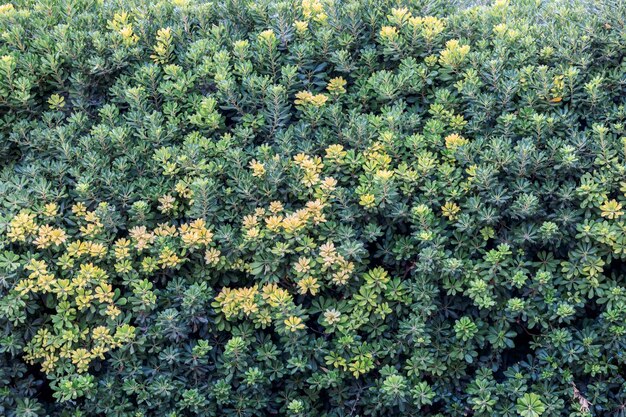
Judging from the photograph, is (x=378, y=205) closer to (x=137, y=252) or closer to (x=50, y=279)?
(x=137, y=252)

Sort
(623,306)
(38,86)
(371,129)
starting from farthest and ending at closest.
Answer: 1. (38,86)
2. (371,129)
3. (623,306)

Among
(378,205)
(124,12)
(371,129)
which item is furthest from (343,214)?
(124,12)

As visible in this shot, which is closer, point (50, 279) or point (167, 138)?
point (50, 279)

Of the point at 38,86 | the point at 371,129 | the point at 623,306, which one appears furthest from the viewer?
the point at 38,86

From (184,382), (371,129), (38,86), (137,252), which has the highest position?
(38,86)

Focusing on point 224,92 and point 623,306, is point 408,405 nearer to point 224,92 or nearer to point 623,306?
point 623,306

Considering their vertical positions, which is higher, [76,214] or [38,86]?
[38,86]
